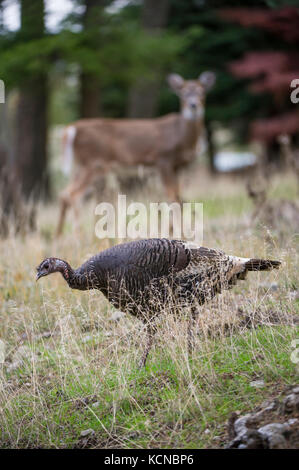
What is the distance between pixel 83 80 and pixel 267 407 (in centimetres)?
1174

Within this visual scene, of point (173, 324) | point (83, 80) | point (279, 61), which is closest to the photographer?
point (173, 324)

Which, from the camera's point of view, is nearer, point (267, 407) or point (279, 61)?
point (267, 407)

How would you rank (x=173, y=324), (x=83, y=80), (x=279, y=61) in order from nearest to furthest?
1. (x=173, y=324)
2. (x=279, y=61)
3. (x=83, y=80)

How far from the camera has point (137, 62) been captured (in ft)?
39.5

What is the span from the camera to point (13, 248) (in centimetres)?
665

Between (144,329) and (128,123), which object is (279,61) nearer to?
(128,123)

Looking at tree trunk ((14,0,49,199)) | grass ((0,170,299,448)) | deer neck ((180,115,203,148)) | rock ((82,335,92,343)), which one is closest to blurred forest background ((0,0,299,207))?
tree trunk ((14,0,49,199))

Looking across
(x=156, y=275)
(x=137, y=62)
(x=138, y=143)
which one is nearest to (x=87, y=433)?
(x=156, y=275)

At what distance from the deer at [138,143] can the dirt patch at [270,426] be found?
654 cm

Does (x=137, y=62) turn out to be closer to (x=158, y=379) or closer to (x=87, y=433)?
(x=158, y=379)

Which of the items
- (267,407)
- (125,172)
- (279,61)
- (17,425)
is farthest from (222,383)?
(279,61)

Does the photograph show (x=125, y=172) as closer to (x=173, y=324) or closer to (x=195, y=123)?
(x=195, y=123)

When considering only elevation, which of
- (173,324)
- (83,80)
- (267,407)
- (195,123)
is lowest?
(267,407)

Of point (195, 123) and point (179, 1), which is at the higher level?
point (179, 1)
